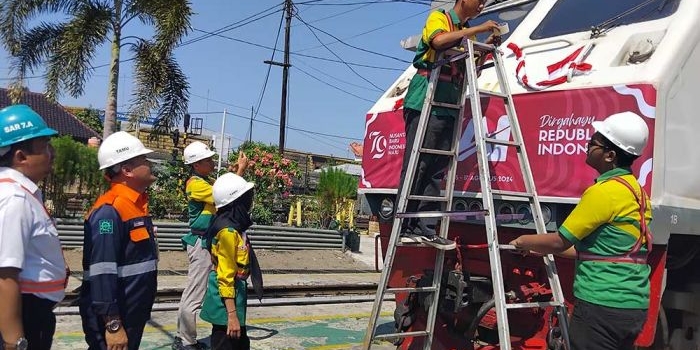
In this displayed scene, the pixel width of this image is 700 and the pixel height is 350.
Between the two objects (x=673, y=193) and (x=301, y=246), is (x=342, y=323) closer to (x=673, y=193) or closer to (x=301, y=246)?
(x=673, y=193)

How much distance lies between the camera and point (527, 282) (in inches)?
163

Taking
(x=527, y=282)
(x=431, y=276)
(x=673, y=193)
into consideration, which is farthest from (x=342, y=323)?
(x=673, y=193)

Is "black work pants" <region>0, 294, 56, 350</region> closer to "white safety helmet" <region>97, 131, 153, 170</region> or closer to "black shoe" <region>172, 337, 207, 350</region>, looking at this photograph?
"white safety helmet" <region>97, 131, 153, 170</region>

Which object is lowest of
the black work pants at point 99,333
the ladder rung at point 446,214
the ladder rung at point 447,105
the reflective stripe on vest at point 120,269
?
the black work pants at point 99,333

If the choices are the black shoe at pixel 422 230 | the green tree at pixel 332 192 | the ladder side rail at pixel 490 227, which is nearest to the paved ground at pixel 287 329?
the black shoe at pixel 422 230

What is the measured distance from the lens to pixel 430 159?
13.9 ft

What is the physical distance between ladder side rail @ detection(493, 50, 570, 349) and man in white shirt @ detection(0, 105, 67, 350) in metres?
2.54

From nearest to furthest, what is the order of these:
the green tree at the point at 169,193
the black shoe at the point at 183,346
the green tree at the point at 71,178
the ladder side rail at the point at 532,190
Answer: the ladder side rail at the point at 532,190
the black shoe at the point at 183,346
the green tree at the point at 71,178
the green tree at the point at 169,193

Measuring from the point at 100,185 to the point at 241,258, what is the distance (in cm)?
1146

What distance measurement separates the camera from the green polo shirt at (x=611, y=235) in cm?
317

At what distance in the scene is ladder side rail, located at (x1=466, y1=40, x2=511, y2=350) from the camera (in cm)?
351

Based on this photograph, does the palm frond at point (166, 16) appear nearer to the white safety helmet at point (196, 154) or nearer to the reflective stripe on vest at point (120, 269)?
the white safety helmet at point (196, 154)

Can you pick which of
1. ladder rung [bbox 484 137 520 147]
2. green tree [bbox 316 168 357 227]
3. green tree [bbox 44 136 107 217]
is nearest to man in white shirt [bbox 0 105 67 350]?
ladder rung [bbox 484 137 520 147]

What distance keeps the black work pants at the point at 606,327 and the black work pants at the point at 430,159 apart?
1.30 m
